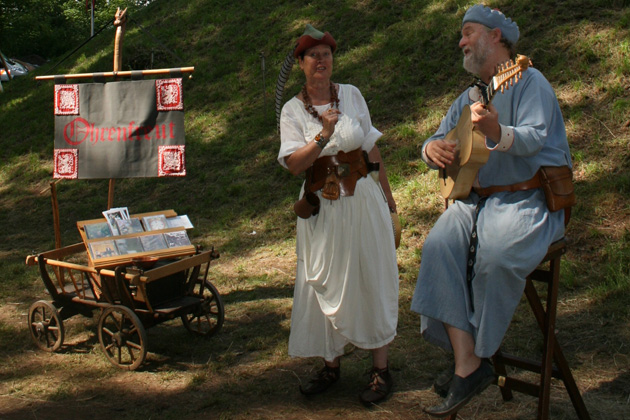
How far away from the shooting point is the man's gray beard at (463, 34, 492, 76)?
3.04 metres

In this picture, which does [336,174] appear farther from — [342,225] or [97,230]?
[97,230]

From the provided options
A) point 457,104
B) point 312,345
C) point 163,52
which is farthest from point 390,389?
point 163,52

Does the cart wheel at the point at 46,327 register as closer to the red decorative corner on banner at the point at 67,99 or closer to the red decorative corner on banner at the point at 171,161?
the red decorative corner on banner at the point at 171,161

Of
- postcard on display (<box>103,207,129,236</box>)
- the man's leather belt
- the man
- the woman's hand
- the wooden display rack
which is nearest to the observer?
the man

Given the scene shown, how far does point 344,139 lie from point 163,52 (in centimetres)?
1138

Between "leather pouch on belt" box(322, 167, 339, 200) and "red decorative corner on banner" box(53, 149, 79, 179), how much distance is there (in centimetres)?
292

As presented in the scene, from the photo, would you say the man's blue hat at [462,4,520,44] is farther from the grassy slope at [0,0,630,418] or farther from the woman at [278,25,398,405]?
the grassy slope at [0,0,630,418]

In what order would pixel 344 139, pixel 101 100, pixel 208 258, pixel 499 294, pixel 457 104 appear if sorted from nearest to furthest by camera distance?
pixel 499 294, pixel 457 104, pixel 344 139, pixel 208 258, pixel 101 100

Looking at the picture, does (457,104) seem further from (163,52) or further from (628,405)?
(163,52)

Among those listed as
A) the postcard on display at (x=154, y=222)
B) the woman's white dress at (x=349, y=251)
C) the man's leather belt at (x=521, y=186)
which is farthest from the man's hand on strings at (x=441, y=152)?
the postcard on display at (x=154, y=222)

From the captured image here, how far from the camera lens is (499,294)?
2.90 metres

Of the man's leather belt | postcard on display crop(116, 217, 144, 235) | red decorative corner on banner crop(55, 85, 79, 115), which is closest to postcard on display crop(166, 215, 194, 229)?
postcard on display crop(116, 217, 144, 235)

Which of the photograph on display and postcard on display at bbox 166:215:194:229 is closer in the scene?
the photograph on display

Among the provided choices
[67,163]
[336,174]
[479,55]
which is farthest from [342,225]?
[67,163]
